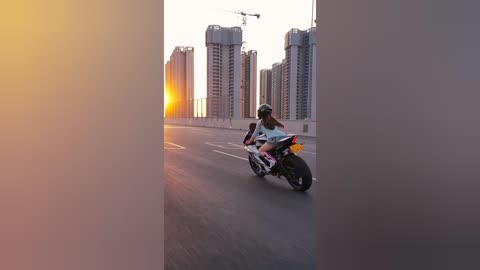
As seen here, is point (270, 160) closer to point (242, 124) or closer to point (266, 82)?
point (242, 124)

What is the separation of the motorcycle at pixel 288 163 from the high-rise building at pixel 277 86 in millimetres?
26754

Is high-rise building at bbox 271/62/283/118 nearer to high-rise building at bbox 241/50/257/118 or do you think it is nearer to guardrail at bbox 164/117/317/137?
high-rise building at bbox 241/50/257/118

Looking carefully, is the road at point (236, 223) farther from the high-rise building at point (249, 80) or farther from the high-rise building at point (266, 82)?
the high-rise building at point (249, 80)

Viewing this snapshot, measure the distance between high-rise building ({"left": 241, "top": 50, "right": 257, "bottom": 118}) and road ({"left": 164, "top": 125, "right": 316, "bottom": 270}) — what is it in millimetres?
34431

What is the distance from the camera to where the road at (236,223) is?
8.69ft

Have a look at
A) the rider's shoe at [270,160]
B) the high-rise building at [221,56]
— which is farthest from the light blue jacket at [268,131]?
the high-rise building at [221,56]

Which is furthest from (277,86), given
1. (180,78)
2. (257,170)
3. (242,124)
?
(257,170)

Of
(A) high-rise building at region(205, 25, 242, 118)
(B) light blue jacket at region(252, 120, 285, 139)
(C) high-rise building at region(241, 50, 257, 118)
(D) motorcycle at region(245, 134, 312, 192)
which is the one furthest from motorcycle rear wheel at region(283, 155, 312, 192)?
(A) high-rise building at region(205, 25, 242, 118)
